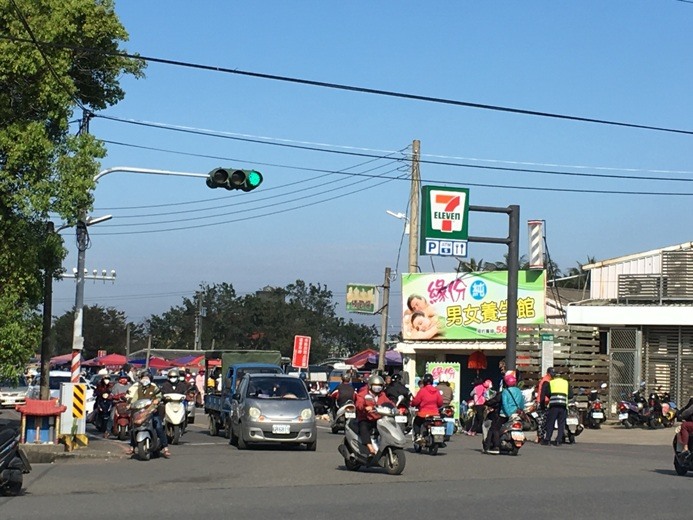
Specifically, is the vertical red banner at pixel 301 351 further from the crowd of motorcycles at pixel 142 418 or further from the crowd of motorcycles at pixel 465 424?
the crowd of motorcycles at pixel 465 424

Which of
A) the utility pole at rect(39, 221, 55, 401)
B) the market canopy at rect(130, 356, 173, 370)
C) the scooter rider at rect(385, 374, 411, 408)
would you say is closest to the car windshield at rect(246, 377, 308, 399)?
the scooter rider at rect(385, 374, 411, 408)

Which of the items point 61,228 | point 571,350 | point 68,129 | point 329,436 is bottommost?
point 329,436

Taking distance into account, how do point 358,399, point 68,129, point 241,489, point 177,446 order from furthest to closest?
point 177,446 → point 68,129 → point 358,399 → point 241,489

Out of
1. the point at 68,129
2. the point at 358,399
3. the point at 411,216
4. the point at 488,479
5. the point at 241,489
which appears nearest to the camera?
the point at 241,489

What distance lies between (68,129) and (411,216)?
18.8 meters

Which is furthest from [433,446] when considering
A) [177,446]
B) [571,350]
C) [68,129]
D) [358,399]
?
[571,350]

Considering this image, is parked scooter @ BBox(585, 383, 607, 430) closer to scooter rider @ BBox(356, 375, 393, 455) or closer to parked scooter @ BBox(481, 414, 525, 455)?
parked scooter @ BBox(481, 414, 525, 455)

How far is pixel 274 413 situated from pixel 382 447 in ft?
19.2

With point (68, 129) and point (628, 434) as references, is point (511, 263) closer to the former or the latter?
point (628, 434)

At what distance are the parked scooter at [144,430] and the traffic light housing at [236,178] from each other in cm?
456

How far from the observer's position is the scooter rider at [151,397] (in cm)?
2078

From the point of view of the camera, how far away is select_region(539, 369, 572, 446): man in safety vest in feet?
84.8

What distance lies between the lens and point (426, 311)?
42.8m

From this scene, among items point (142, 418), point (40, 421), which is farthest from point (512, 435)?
point (40, 421)
